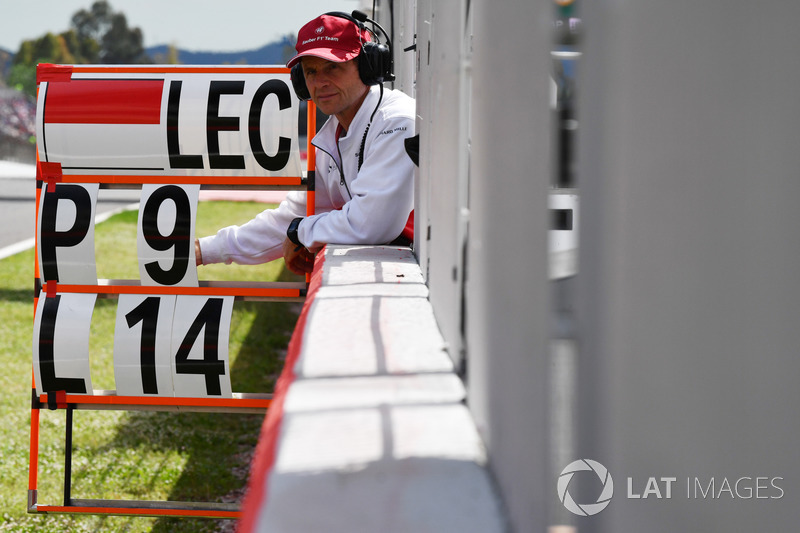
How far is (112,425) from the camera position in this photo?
4.16 meters

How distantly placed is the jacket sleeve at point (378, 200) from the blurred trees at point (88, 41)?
31906mm

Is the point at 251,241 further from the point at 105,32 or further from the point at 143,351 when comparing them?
the point at 105,32

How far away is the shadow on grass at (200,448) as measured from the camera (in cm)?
341

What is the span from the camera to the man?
2.39 m

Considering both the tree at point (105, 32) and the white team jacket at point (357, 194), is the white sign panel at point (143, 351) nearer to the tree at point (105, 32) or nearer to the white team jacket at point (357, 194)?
the white team jacket at point (357, 194)

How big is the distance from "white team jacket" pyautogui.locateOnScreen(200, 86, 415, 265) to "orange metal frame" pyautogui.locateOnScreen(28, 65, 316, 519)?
11 centimetres

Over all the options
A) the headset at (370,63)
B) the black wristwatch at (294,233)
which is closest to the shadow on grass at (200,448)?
the black wristwatch at (294,233)

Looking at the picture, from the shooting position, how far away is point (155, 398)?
2828 mm

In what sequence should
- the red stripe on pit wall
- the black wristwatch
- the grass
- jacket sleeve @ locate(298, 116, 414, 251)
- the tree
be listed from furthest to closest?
1. the tree
2. the grass
3. the black wristwatch
4. jacket sleeve @ locate(298, 116, 414, 251)
5. the red stripe on pit wall

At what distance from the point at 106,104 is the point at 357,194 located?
43.1 inches

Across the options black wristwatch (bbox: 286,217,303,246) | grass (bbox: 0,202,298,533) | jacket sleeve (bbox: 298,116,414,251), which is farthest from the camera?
grass (bbox: 0,202,298,533)

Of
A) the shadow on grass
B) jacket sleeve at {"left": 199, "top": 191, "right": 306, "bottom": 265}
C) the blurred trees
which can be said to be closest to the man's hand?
jacket sleeve at {"left": 199, "top": 191, "right": 306, "bottom": 265}

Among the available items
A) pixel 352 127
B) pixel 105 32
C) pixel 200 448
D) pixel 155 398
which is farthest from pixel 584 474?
pixel 105 32

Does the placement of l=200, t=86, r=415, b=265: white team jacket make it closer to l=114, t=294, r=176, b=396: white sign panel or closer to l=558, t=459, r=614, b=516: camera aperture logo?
l=114, t=294, r=176, b=396: white sign panel
